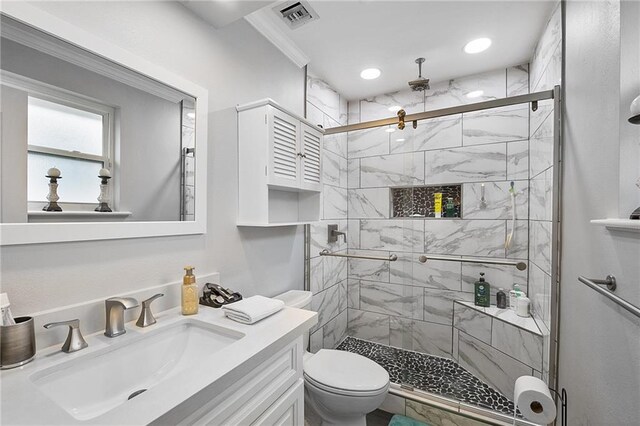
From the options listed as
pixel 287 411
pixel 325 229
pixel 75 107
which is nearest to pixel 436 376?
pixel 325 229

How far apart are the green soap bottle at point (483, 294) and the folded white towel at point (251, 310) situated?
1.80 meters

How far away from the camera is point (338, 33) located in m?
1.86

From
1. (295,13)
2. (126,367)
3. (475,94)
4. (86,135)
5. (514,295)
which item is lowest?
(514,295)

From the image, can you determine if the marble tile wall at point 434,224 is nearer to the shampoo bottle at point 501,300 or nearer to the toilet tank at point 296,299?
the shampoo bottle at point 501,300

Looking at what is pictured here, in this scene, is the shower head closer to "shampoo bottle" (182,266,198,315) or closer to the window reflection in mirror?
the window reflection in mirror

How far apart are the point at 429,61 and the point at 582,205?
1543mm

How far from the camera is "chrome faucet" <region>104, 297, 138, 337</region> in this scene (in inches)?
37.3

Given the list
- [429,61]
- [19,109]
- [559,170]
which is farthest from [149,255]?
[429,61]

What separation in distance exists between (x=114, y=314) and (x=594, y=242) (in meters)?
1.86

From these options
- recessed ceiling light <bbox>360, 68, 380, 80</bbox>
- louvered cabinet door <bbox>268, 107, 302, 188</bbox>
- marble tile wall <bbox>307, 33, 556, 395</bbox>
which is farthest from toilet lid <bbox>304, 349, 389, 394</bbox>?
recessed ceiling light <bbox>360, 68, 380, 80</bbox>

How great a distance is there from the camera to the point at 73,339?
33.5 inches

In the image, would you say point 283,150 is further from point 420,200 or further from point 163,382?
point 420,200

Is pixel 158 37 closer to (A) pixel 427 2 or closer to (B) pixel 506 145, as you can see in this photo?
(A) pixel 427 2

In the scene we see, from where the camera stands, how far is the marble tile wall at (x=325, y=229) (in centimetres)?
231
